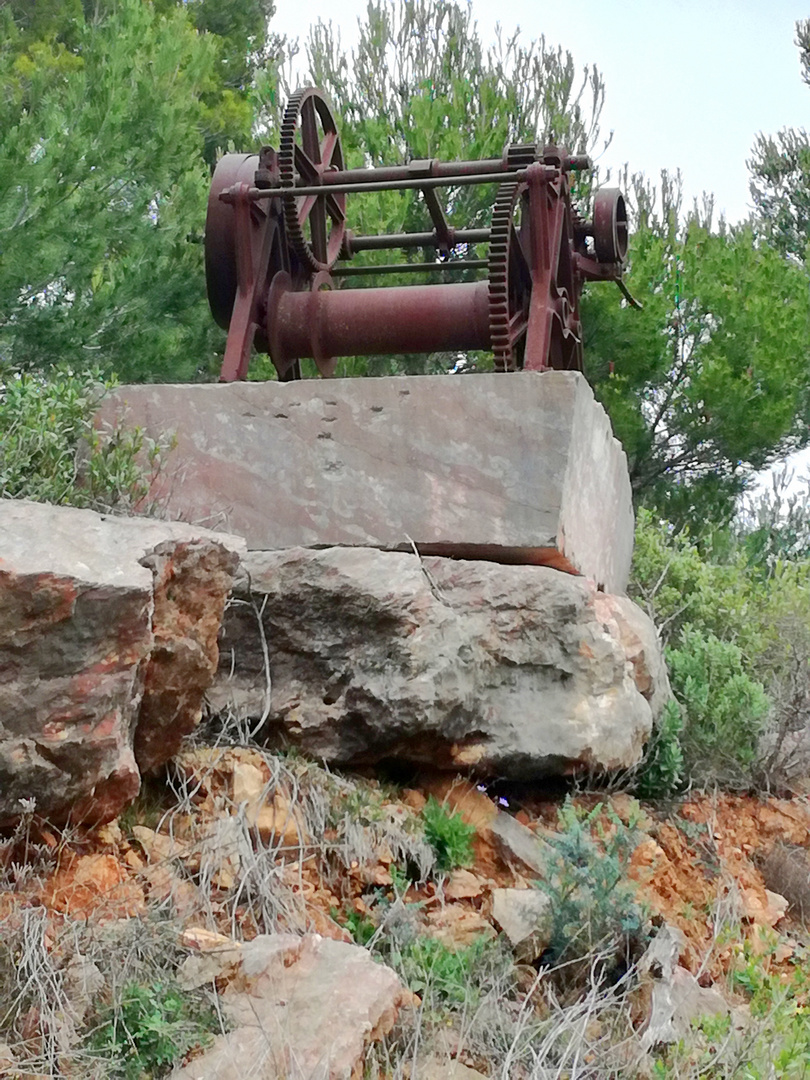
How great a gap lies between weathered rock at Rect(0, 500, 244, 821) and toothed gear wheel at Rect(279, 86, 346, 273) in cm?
193

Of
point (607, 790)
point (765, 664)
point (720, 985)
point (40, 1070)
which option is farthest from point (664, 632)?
point (40, 1070)

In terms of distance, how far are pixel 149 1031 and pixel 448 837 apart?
3.84 feet

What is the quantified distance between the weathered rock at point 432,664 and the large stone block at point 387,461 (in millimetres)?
155

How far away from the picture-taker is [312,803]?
3.11 m

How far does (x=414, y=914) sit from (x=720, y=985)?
895 mm

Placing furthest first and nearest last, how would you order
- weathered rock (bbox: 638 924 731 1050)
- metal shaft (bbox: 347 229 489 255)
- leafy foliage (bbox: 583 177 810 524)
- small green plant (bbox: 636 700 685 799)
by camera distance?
leafy foliage (bbox: 583 177 810 524), metal shaft (bbox: 347 229 489 255), small green plant (bbox: 636 700 685 799), weathered rock (bbox: 638 924 731 1050)

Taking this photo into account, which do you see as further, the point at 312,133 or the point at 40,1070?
the point at 312,133

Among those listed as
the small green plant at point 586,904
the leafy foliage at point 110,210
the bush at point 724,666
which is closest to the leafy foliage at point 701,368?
the bush at point 724,666

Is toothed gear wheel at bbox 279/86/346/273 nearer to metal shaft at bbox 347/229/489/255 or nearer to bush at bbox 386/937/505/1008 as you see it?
metal shaft at bbox 347/229/489/255

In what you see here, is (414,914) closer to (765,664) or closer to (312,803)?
(312,803)

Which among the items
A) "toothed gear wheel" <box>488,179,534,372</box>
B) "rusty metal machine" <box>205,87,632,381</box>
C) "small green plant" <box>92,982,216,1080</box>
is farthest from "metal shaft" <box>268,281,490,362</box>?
"small green plant" <box>92,982,216,1080</box>

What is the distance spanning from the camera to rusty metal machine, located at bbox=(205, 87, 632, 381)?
4.04m

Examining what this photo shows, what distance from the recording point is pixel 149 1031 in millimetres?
2158

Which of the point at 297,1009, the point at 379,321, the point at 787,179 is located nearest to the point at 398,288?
the point at 379,321
